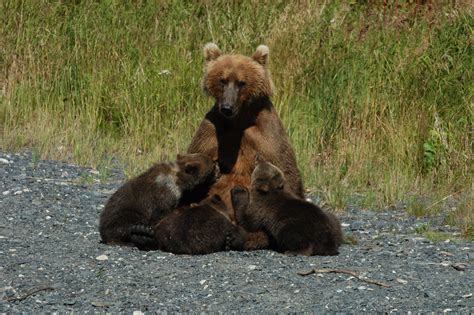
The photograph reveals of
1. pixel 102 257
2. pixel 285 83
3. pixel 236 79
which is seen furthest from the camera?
pixel 285 83

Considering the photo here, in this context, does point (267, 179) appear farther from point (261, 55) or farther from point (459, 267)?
point (459, 267)

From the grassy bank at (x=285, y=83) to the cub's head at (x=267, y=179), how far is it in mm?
1727

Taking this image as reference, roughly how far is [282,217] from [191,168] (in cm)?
98

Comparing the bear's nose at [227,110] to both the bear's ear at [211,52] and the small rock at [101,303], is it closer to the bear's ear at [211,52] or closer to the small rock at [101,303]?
the bear's ear at [211,52]

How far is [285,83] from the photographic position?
12266mm

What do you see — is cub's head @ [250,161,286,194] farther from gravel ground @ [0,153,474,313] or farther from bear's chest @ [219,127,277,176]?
gravel ground @ [0,153,474,313]

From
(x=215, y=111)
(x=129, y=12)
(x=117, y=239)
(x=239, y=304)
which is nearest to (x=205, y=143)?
(x=215, y=111)

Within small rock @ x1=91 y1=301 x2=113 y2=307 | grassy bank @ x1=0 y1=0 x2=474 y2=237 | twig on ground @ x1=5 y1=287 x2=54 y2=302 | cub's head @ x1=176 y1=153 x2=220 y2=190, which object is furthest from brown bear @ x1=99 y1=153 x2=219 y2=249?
grassy bank @ x1=0 y1=0 x2=474 y2=237

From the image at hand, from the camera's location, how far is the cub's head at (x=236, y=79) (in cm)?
859

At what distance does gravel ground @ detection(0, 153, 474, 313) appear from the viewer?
6.44 meters

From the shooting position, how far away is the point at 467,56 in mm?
12156

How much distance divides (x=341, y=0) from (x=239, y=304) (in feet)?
28.3

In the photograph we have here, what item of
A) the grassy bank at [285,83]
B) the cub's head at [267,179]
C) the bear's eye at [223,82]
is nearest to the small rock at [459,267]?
the cub's head at [267,179]

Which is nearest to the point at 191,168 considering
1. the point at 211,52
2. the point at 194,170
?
the point at 194,170
